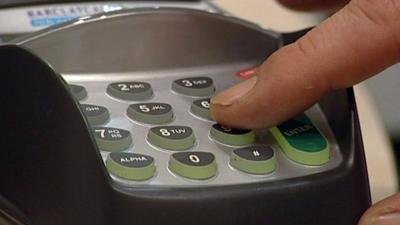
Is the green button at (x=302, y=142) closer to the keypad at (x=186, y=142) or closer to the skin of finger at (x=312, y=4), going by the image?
the keypad at (x=186, y=142)

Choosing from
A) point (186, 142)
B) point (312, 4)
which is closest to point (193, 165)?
point (186, 142)

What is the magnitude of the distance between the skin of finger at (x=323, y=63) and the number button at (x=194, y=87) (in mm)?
44

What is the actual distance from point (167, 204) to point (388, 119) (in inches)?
20.0

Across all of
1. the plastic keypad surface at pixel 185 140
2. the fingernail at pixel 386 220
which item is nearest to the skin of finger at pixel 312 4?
the plastic keypad surface at pixel 185 140

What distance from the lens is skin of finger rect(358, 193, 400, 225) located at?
33cm

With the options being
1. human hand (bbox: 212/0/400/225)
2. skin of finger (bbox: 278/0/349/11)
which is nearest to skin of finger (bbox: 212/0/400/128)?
human hand (bbox: 212/0/400/225)

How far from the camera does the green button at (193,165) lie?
34cm

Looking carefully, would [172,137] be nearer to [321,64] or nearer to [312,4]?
[321,64]

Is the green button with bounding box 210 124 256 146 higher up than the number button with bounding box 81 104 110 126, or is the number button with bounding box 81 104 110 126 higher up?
the number button with bounding box 81 104 110 126

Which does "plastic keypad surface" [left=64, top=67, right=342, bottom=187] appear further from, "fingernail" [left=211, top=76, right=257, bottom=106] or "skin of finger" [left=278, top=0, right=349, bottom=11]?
"skin of finger" [left=278, top=0, right=349, bottom=11]

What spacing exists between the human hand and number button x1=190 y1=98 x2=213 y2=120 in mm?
16

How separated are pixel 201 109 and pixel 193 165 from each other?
6 centimetres

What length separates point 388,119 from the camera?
791mm

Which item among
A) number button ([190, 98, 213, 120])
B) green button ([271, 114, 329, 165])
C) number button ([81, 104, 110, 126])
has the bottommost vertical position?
green button ([271, 114, 329, 165])
